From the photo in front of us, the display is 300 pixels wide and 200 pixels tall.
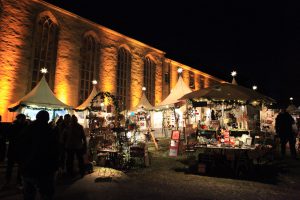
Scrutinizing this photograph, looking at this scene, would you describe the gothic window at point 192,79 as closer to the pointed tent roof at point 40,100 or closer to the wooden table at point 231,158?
the pointed tent roof at point 40,100

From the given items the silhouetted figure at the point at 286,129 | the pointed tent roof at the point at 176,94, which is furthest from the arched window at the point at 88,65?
the silhouetted figure at the point at 286,129

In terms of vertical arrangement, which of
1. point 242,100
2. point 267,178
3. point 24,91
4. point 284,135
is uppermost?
point 24,91

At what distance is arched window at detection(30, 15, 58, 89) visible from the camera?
56.8 ft

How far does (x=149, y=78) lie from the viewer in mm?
26078

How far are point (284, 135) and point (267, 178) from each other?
11.1ft

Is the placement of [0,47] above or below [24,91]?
above

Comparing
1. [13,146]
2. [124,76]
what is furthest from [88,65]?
[13,146]

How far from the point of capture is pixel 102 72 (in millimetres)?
21516

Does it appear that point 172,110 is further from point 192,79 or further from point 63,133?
point 192,79

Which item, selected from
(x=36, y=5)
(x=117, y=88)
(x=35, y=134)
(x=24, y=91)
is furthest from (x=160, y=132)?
(x=35, y=134)

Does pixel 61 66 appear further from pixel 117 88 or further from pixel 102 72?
pixel 117 88

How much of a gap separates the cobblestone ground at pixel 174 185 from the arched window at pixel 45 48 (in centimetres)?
1198

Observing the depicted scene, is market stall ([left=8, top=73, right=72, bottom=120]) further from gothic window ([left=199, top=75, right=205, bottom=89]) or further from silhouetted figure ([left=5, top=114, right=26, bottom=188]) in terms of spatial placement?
gothic window ([left=199, top=75, right=205, bottom=89])

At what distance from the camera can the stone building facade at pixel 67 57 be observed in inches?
617
